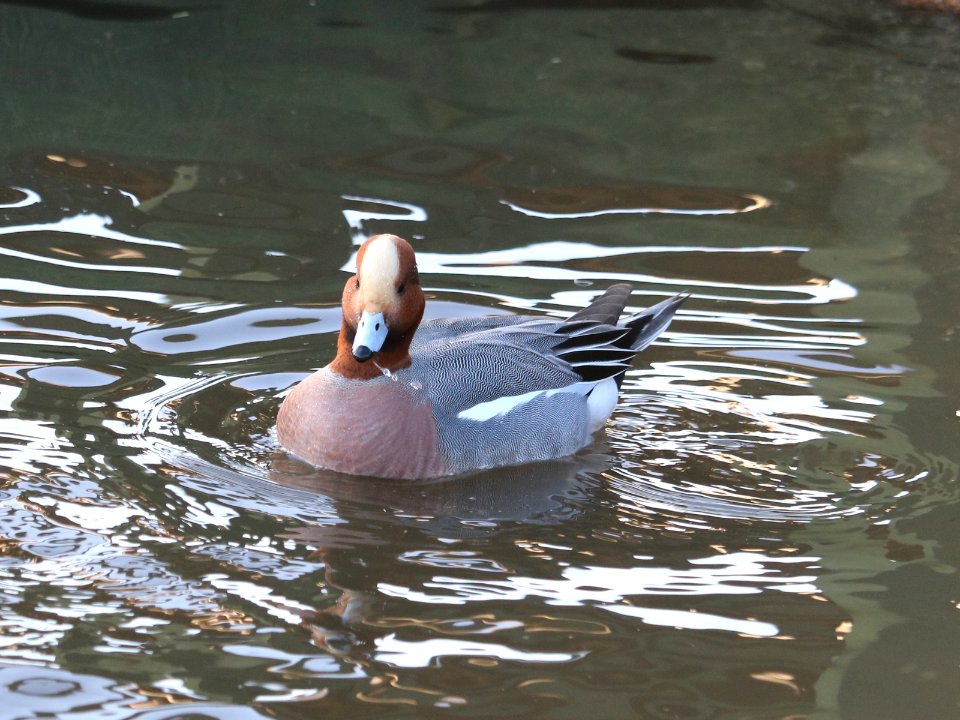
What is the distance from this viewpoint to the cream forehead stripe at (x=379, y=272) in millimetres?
5805

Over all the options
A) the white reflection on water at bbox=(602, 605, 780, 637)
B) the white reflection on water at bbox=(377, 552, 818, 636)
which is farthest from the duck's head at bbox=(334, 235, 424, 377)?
the white reflection on water at bbox=(602, 605, 780, 637)

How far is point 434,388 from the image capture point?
615cm

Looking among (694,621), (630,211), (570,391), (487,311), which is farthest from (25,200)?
(694,621)

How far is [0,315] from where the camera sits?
7.05m

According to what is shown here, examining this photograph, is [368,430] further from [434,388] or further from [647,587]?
[647,587]

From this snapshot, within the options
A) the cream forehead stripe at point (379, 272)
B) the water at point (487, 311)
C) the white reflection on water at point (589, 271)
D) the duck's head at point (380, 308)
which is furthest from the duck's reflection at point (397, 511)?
the white reflection on water at point (589, 271)

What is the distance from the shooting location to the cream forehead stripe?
5805 millimetres

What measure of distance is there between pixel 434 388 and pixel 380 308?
0.50 meters

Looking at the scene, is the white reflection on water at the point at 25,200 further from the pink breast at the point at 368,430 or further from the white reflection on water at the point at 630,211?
the pink breast at the point at 368,430

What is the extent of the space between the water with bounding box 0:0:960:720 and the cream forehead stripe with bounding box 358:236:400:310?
0.77 meters

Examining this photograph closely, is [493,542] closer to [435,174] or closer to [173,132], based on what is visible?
[435,174]

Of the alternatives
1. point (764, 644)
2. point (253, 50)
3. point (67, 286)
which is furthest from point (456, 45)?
point (764, 644)

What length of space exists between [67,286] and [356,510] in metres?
2.59

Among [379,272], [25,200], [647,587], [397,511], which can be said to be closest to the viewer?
[647,587]
